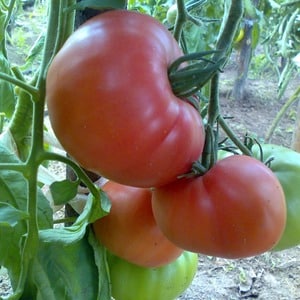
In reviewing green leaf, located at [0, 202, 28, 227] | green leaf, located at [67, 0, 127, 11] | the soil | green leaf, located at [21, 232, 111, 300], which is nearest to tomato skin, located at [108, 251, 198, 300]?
green leaf, located at [21, 232, 111, 300]

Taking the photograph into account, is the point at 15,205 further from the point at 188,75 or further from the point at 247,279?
the point at 247,279

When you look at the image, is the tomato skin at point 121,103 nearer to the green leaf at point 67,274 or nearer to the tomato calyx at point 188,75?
the tomato calyx at point 188,75

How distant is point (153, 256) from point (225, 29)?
8.4 inches

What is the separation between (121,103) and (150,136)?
0.09 ft

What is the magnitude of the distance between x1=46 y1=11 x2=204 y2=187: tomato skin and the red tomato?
13 cm

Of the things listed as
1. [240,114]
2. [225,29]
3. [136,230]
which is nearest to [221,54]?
[225,29]

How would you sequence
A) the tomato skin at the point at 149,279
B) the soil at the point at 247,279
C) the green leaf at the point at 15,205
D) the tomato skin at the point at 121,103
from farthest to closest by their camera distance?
1. the soil at the point at 247,279
2. the tomato skin at the point at 149,279
3. the green leaf at the point at 15,205
4. the tomato skin at the point at 121,103

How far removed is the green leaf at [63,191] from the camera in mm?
478

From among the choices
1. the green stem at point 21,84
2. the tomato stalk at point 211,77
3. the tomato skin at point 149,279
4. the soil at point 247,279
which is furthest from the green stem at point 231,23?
the soil at point 247,279

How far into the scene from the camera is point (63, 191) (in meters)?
0.48

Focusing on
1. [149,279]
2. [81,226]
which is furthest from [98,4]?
A: [149,279]

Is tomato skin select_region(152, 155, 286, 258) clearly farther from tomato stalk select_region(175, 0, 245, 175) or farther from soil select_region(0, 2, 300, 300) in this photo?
soil select_region(0, 2, 300, 300)

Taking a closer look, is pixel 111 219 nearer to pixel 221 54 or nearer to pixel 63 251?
pixel 63 251

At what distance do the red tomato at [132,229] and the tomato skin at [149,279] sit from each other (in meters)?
0.05
